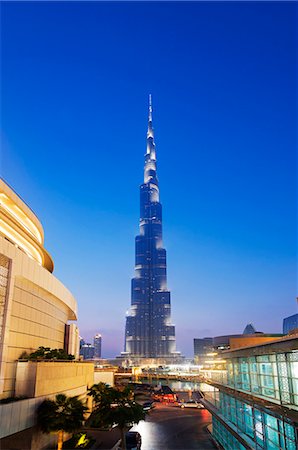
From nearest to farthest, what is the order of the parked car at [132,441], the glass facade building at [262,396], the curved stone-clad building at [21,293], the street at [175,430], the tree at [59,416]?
the glass facade building at [262,396]
the curved stone-clad building at [21,293]
the tree at [59,416]
the parked car at [132,441]
the street at [175,430]

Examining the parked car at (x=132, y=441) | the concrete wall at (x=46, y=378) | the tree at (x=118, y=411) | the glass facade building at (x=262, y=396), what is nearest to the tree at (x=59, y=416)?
the concrete wall at (x=46, y=378)

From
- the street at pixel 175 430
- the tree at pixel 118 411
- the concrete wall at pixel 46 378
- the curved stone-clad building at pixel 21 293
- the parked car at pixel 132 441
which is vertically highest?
the curved stone-clad building at pixel 21 293

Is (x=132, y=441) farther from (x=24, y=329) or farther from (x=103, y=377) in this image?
(x=103, y=377)

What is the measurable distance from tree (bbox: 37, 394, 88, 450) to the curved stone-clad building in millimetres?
2963

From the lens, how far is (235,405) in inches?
1254

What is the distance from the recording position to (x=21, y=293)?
32.3 meters

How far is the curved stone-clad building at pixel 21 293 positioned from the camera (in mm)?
27552

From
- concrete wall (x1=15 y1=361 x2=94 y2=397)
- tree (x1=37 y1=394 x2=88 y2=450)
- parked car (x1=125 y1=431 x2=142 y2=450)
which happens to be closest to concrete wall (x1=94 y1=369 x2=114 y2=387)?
parked car (x1=125 y1=431 x2=142 y2=450)

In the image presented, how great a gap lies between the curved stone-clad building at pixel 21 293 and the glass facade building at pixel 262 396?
17.6 metres

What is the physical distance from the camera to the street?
135 feet

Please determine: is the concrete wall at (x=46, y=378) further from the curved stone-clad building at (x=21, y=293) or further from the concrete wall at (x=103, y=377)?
the concrete wall at (x=103, y=377)

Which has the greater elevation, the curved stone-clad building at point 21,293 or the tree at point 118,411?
the curved stone-clad building at point 21,293

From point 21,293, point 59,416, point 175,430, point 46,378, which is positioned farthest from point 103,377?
point 21,293

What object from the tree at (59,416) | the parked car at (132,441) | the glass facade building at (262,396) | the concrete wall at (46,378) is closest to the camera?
the glass facade building at (262,396)
